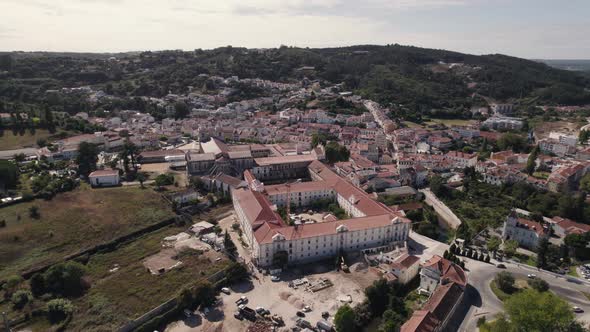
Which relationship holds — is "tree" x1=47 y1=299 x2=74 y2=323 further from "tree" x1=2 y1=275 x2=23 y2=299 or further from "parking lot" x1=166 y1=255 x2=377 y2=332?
"parking lot" x1=166 y1=255 x2=377 y2=332

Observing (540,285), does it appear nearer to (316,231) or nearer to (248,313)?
(316,231)

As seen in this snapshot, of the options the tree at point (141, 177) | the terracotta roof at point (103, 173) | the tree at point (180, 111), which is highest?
the tree at point (180, 111)

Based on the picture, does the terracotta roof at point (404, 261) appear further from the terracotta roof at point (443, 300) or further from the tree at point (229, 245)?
the tree at point (229, 245)

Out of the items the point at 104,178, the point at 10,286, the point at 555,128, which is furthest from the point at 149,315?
the point at 555,128

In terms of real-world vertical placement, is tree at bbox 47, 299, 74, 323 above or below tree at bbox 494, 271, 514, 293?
below

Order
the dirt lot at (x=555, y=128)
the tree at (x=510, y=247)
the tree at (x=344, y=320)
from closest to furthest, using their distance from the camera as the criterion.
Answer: the tree at (x=344, y=320) → the tree at (x=510, y=247) → the dirt lot at (x=555, y=128)

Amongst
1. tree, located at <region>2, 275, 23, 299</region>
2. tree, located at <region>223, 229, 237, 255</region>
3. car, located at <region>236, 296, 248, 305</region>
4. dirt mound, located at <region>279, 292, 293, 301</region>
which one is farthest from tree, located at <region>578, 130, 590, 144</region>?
tree, located at <region>2, 275, 23, 299</region>

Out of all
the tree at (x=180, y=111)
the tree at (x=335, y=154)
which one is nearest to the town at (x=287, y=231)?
the tree at (x=335, y=154)
